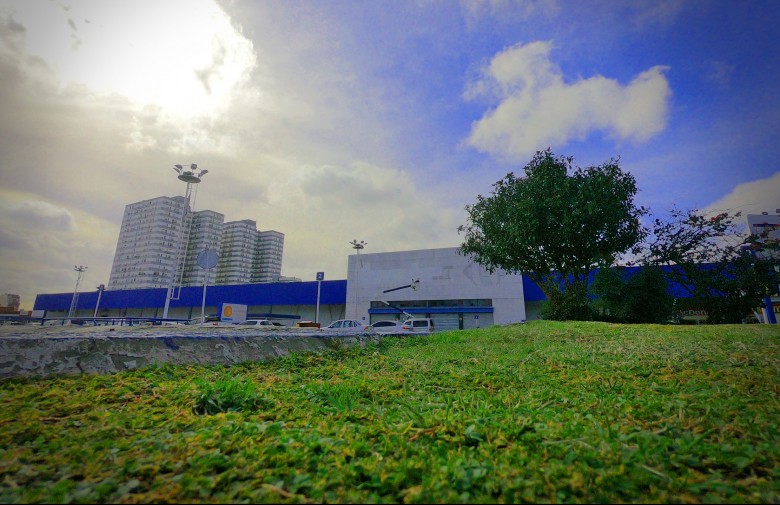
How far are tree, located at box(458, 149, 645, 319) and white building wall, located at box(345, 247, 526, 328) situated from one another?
16.2m

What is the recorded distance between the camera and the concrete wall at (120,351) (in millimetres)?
3521

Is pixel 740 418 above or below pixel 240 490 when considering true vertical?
above

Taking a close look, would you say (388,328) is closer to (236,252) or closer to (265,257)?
(236,252)

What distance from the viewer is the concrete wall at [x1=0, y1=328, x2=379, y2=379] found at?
352 centimetres

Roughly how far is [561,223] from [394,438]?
58.7 ft

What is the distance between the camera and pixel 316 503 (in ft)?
5.53

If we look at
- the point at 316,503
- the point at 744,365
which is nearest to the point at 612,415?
the point at 316,503

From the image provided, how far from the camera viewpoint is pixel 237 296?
4794 cm

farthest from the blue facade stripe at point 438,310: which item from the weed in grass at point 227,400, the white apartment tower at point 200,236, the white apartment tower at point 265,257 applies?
the white apartment tower at point 265,257

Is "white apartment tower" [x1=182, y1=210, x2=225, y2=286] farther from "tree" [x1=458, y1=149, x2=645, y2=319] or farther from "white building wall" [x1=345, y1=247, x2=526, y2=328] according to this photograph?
"tree" [x1=458, y1=149, x2=645, y2=319]

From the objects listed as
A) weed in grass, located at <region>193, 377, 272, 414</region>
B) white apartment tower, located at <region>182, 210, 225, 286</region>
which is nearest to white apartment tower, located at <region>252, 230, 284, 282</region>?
white apartment tower, located at <region>182, 210, 225, 286</region>

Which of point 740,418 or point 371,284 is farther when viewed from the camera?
point 371,284

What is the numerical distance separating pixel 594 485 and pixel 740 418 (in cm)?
185

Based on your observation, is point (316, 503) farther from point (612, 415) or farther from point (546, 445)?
point (612, 415)
